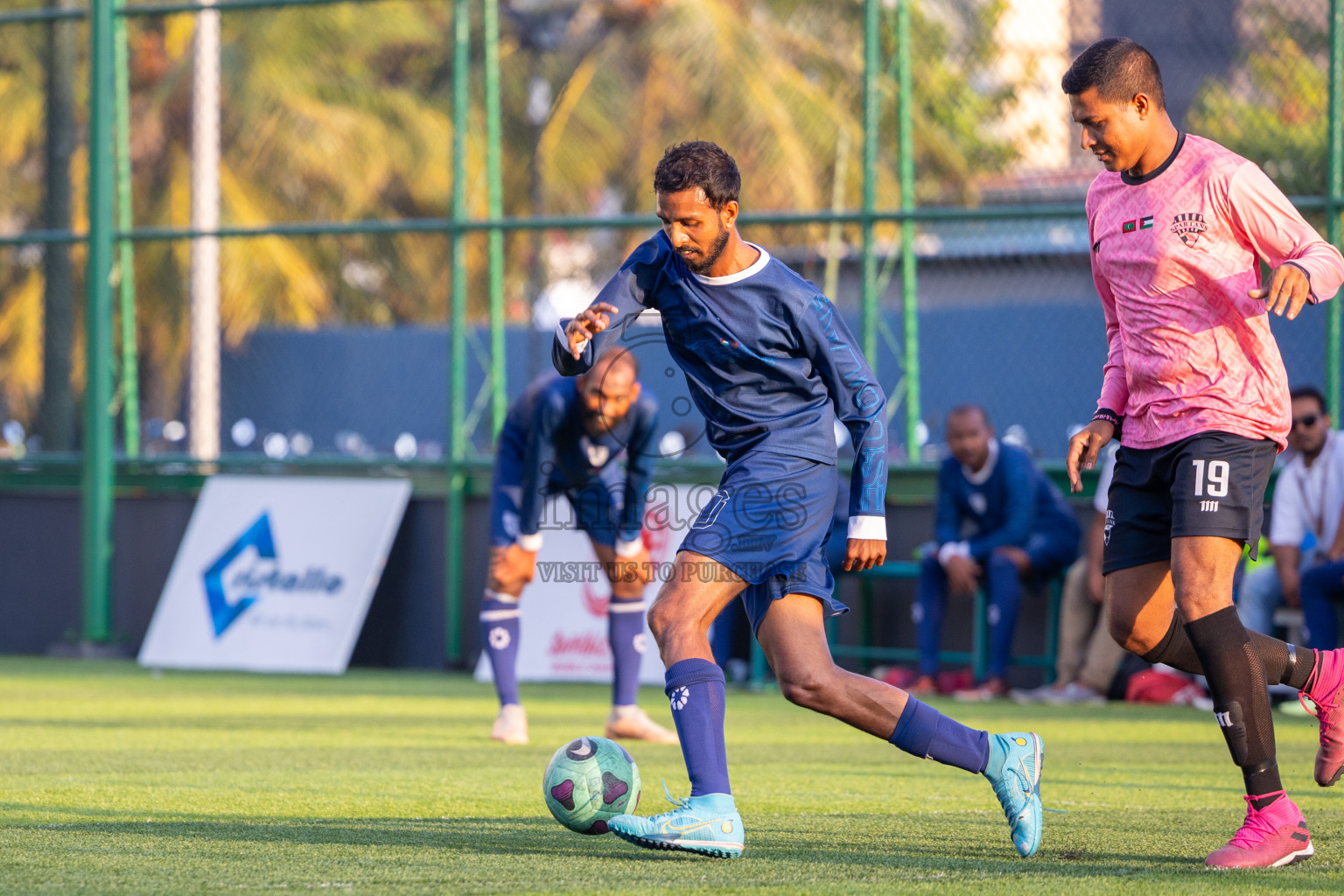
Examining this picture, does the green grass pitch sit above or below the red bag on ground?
above

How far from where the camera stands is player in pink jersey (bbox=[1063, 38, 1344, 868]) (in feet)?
15.3

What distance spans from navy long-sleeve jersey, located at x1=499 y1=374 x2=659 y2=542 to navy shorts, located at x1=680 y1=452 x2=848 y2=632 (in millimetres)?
3219

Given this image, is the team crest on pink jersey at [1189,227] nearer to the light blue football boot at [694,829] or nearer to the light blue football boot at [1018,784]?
the light blue football boot at [1018,784]

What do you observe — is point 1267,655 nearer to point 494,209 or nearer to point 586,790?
point 586,790

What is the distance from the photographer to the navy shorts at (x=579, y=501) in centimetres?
827

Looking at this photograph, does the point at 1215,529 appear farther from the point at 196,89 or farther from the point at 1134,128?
the point at 196,89

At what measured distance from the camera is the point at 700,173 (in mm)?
4672

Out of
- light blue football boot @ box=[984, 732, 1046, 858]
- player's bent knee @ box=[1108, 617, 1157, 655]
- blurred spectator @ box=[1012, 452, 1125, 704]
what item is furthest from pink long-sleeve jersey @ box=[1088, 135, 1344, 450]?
blurred spectator @ box=[1012, 452, 1125, 704]

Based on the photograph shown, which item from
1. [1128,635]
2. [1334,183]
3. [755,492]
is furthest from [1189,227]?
[1334,183]

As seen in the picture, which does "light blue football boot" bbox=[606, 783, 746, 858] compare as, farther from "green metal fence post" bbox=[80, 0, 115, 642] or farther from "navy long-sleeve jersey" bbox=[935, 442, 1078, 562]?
"green metal fence post" bbox=[80, 0, 115, 642]

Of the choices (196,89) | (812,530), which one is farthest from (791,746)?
(196,89)

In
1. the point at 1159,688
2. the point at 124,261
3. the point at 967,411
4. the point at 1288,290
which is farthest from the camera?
the point at 124,261

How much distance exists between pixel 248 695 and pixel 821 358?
6512mm

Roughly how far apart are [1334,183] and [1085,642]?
319 centimetres
